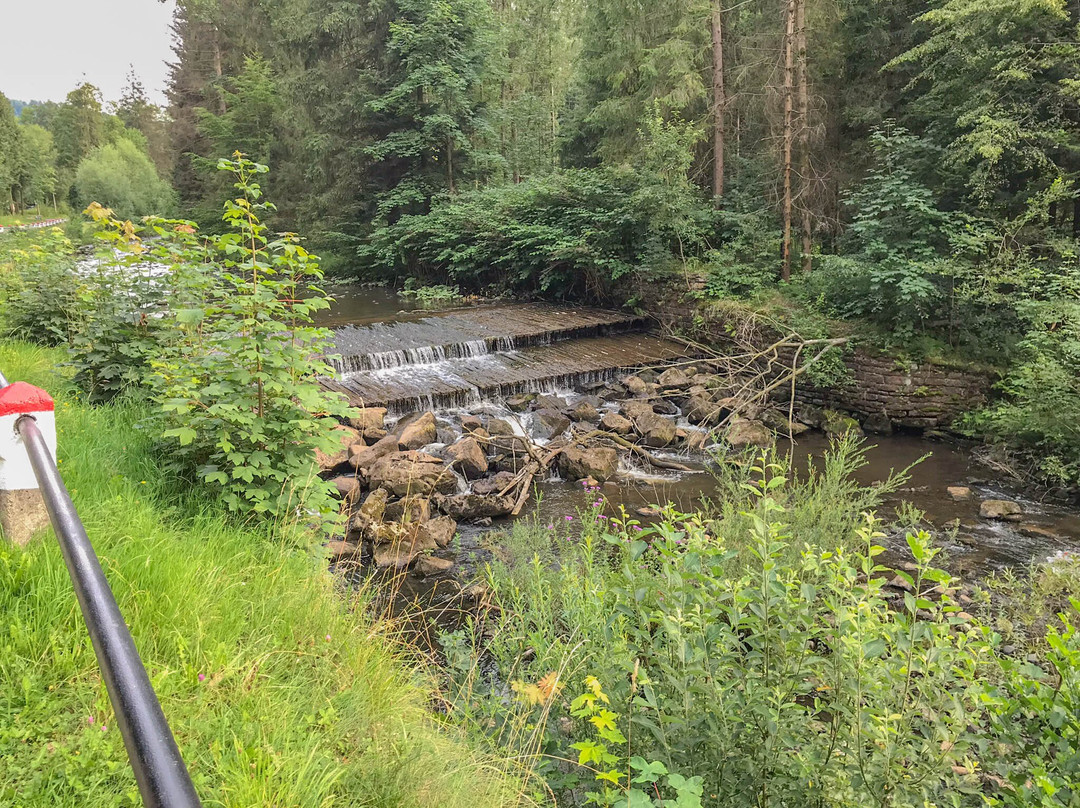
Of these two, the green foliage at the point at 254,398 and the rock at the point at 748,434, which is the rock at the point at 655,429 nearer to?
the rock at the point at 748,434

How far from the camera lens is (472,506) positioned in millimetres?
7590

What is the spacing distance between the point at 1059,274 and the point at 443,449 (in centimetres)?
921

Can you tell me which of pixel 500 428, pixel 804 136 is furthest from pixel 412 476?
pixel 804 136

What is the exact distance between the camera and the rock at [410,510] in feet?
23.3

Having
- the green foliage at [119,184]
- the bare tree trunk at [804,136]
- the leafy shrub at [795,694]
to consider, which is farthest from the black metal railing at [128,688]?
the green foliage at [119,184]

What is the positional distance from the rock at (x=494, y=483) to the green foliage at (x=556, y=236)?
27.0 ft

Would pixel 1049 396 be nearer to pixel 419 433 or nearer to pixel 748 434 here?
pixel 748 434

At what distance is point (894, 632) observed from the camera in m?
2.21

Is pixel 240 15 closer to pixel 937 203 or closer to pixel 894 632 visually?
pixel 937 203

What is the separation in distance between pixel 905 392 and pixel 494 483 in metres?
6.90

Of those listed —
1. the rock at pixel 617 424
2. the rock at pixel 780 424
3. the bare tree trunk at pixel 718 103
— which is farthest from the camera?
the bare tree trunk at pixel 718 103

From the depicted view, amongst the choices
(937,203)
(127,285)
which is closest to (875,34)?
(937,203)

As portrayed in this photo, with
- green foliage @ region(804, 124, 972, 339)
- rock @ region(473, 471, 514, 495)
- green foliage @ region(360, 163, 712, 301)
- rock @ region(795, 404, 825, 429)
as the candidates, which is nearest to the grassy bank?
rock @ region(473, 471, 514, 495)

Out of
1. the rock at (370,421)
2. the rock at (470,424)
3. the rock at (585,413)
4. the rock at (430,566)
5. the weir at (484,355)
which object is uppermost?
the weir at (484,355)
